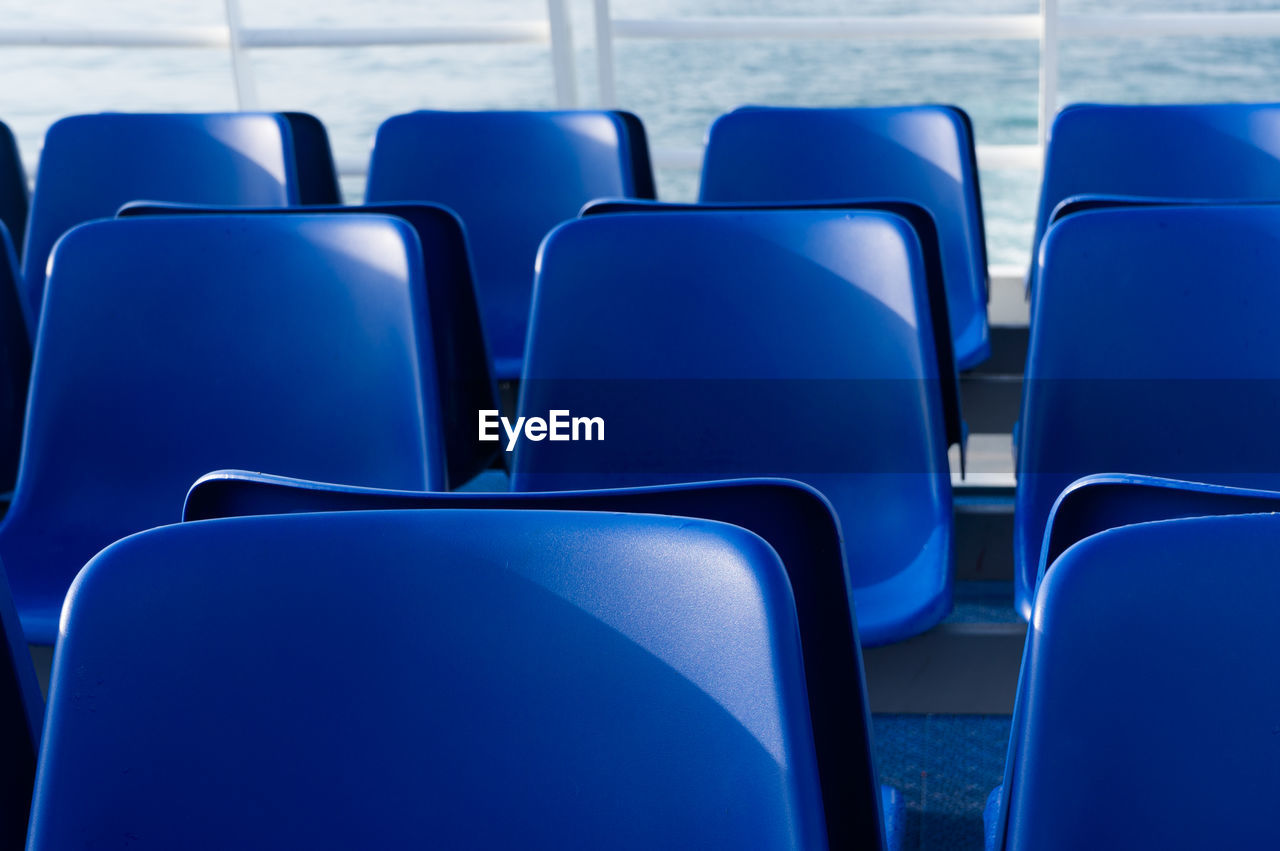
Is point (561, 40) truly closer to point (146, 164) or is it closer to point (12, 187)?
point (146, 164)

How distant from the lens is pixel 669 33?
3756 millimetres

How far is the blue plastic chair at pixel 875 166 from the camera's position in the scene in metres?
2.59

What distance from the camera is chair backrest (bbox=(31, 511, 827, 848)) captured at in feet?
2.58

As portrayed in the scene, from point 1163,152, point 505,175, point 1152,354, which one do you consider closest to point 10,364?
point 505,175

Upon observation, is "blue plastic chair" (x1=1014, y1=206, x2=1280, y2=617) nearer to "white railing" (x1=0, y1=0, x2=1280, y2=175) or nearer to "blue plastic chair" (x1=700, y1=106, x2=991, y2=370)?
"blue plastic chair" (x1=700, y1=106, x2=991, y2=370)

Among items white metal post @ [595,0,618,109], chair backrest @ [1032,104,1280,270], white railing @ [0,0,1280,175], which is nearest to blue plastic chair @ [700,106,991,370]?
chair backrest @ [1032,104,1280,270]

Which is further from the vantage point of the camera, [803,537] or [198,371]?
[198,371]

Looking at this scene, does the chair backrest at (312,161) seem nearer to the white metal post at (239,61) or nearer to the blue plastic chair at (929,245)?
the blue plastic chair at (929,245)

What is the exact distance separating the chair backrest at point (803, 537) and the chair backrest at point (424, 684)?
0.30 feet

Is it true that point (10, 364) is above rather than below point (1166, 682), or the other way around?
below

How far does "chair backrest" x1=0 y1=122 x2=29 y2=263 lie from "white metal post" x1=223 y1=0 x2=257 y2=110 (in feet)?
3.42

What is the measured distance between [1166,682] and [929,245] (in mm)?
1174

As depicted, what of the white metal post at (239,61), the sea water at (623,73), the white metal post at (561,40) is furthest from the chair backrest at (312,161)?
the sea water at (623,73)

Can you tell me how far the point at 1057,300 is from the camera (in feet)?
5.67
